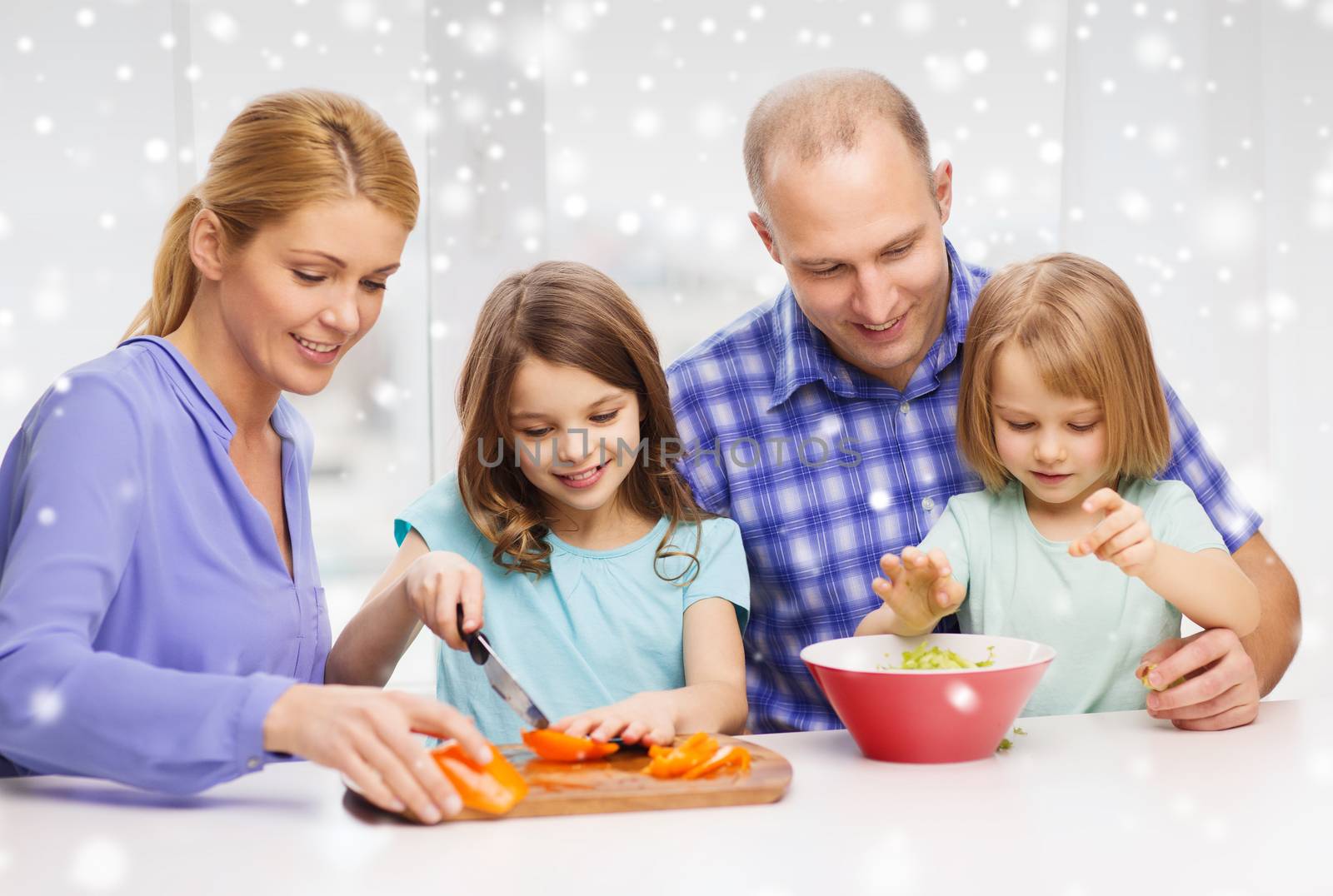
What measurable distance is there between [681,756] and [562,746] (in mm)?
102

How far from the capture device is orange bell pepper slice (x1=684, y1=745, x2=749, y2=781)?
95 cm

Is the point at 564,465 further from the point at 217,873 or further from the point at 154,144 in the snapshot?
the point at 154,144

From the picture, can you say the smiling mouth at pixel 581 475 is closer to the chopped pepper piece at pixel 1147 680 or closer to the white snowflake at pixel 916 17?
the chopped pepper piece at pixel 1147 680

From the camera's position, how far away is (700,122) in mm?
2570

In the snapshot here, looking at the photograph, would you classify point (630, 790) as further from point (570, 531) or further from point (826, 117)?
point (826, 117)

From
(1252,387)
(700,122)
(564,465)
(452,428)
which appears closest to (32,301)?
(452,428)

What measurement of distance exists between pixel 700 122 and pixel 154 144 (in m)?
1.11

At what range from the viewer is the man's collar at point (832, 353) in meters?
1.59

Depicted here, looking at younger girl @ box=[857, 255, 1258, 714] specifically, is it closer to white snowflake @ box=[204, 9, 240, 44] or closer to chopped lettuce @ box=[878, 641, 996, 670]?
chopped lettuce @ box=[878, 641, 996, 670]

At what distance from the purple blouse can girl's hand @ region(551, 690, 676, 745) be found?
25 cm

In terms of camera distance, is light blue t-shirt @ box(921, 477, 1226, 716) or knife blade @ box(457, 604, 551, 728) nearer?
knife blade @ box(457, 604, 551, 728)

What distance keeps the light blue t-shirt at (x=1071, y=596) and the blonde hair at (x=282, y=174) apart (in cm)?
73

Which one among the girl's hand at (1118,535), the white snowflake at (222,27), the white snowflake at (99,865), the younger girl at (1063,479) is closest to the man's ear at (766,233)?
the younger girl at (1063,479)

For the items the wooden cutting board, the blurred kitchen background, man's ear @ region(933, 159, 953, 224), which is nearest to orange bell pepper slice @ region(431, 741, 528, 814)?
the wooden cutting board
